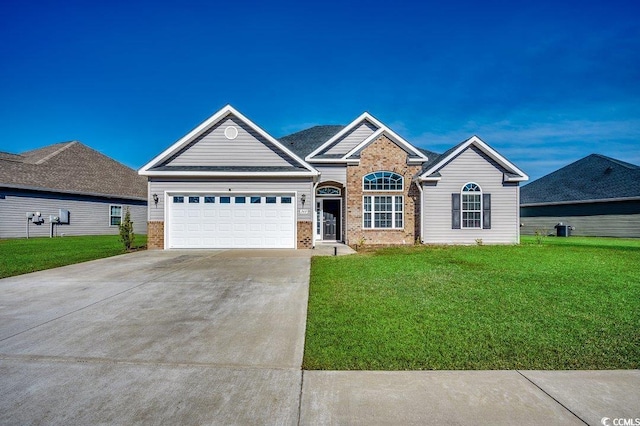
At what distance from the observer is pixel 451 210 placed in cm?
1720

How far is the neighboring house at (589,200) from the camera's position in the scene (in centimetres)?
2185

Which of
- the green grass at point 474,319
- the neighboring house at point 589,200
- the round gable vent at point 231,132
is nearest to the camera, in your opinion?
the green grass at point 474,319

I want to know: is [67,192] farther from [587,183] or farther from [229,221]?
[587,183]

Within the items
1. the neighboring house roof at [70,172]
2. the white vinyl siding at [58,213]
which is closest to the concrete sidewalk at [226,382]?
the white vinyl siding at [58,213]

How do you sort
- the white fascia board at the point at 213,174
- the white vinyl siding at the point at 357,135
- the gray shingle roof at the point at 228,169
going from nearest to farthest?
the white fascia board at the point at 213,174 < the gray shingle roof at the point at 228,169 < the white vinyl siding at the point at 357,135

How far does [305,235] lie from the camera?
49.8 ft

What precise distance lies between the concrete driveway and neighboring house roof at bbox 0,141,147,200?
671 inches

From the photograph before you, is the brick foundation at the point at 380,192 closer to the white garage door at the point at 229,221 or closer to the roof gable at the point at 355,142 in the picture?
the roof gable at the point at 355,142

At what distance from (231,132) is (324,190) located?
5449 mm

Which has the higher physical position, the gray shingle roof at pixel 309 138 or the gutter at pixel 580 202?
the gray shingle roof at pixel 309 138

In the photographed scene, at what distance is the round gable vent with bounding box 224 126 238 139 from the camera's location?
614 inches

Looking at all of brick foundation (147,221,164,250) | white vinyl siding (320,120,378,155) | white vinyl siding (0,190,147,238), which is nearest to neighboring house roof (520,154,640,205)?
white vinyl siding (320,120,378,155)

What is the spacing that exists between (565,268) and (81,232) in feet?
87.4

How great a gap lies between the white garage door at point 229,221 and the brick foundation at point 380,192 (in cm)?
352
